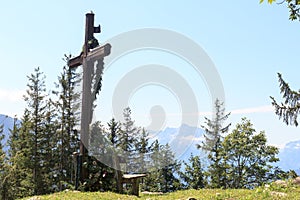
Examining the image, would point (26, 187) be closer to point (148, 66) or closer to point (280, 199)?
point (148, 66)

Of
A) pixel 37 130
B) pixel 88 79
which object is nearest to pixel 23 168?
pixel 37 130

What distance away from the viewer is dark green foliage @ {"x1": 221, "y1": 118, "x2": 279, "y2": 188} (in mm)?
37562

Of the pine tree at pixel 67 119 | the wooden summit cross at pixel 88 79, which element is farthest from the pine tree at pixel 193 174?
the wooden summit cross at pixel 88 79

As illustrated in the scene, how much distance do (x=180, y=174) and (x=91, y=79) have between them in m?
34.1

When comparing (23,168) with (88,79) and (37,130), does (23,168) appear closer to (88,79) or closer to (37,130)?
(37,130)

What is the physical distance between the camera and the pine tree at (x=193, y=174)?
149 ft

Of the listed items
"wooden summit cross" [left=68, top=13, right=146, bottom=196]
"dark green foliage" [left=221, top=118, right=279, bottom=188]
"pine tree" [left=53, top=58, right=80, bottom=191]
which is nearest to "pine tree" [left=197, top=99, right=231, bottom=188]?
"dark green foliage" [left=221, top=118, right=279, bottom=188]

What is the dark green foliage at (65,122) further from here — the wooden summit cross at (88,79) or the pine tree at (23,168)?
the wooden summit cross at (88,79)

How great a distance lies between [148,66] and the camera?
1323 centimetres

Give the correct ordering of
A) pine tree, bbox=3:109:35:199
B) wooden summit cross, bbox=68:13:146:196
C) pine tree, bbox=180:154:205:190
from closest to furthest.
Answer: wooden summit cross, bbox=68:13:146:196, pine tree, bbox=3:109:35:199, pine tree, bbox=180:154:205:190

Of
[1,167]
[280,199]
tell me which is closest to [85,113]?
[280,199]

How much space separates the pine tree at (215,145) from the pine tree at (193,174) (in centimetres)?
199

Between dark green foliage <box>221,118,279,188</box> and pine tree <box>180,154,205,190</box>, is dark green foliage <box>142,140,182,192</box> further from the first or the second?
dark green foliage <box>221,118,279,188</box>

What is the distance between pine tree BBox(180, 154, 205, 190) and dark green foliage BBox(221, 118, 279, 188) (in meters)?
5.55
